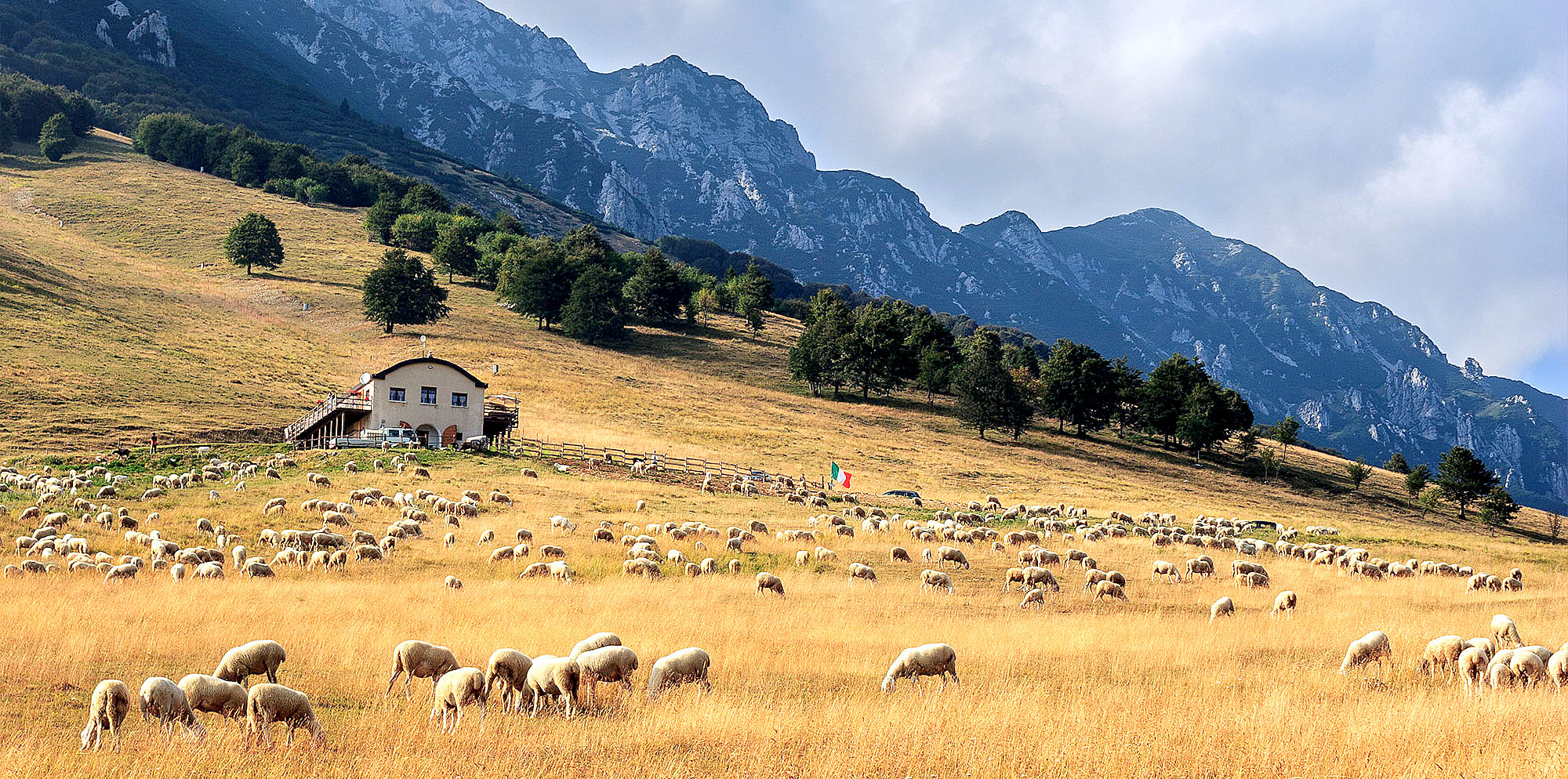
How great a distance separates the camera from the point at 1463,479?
81.4m

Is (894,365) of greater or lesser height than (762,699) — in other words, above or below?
above

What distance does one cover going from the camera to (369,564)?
24.6m

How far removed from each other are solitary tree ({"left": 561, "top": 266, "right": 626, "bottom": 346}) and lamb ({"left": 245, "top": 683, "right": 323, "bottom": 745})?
10135 centimetres

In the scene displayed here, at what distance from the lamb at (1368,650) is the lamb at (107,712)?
733 inches

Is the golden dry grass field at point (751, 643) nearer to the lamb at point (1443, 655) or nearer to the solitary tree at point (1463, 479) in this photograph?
the lamb at point (1443, 655)

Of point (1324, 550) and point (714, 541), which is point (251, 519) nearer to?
point (714, 541)

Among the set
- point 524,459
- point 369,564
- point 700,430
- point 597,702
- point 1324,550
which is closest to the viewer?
point 597,702

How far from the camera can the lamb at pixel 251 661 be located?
12.9 meters

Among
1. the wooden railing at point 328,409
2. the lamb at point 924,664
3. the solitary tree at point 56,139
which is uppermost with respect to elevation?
the solitary tree at point 56,139

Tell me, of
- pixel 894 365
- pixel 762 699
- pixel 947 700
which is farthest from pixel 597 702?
pixel 894 365

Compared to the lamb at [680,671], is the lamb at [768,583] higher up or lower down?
lower down

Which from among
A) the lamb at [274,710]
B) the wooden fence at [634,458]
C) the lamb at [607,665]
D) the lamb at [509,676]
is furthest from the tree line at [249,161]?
the lamb at [274,710]

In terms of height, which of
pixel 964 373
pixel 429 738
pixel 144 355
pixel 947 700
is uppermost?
pixel 964 373

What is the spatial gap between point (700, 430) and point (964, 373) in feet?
99.8
